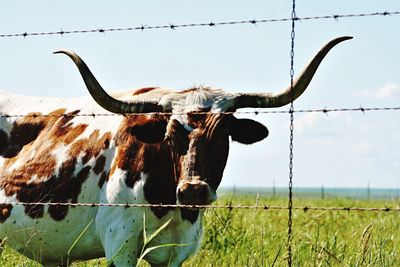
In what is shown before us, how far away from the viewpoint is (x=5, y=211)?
641 centimetres

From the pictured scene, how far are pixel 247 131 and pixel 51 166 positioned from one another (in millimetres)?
1595

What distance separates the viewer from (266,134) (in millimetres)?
6398

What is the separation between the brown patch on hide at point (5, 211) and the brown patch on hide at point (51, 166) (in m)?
0.11

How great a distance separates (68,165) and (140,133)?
0.72 m

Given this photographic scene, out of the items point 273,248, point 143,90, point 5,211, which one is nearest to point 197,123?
point 143,90

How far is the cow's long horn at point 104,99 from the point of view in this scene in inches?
223

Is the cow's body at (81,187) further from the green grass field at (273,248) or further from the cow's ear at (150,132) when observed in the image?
the green grass field at (273,248)

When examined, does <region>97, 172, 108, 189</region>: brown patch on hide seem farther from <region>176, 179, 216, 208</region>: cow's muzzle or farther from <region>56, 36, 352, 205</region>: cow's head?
<region>176, 179, 216, 208</region>: cow's muzzle

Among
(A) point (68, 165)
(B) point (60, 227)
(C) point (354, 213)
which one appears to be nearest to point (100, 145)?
(A) point (68, 165)

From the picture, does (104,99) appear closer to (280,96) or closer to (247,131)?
(247,131)

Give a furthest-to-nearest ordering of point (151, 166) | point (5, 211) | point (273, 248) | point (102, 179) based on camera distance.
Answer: point (273, 248)
point (5, 211)
point (102, 179)
point (151, 166)

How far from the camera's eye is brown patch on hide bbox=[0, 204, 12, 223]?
6386mm

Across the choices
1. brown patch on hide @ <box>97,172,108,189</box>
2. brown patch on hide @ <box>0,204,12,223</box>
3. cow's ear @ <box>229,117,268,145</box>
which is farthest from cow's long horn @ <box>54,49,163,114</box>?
brown patch on hide @ <box>0,204,12,223</box>

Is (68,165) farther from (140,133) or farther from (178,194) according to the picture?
(178,194)
